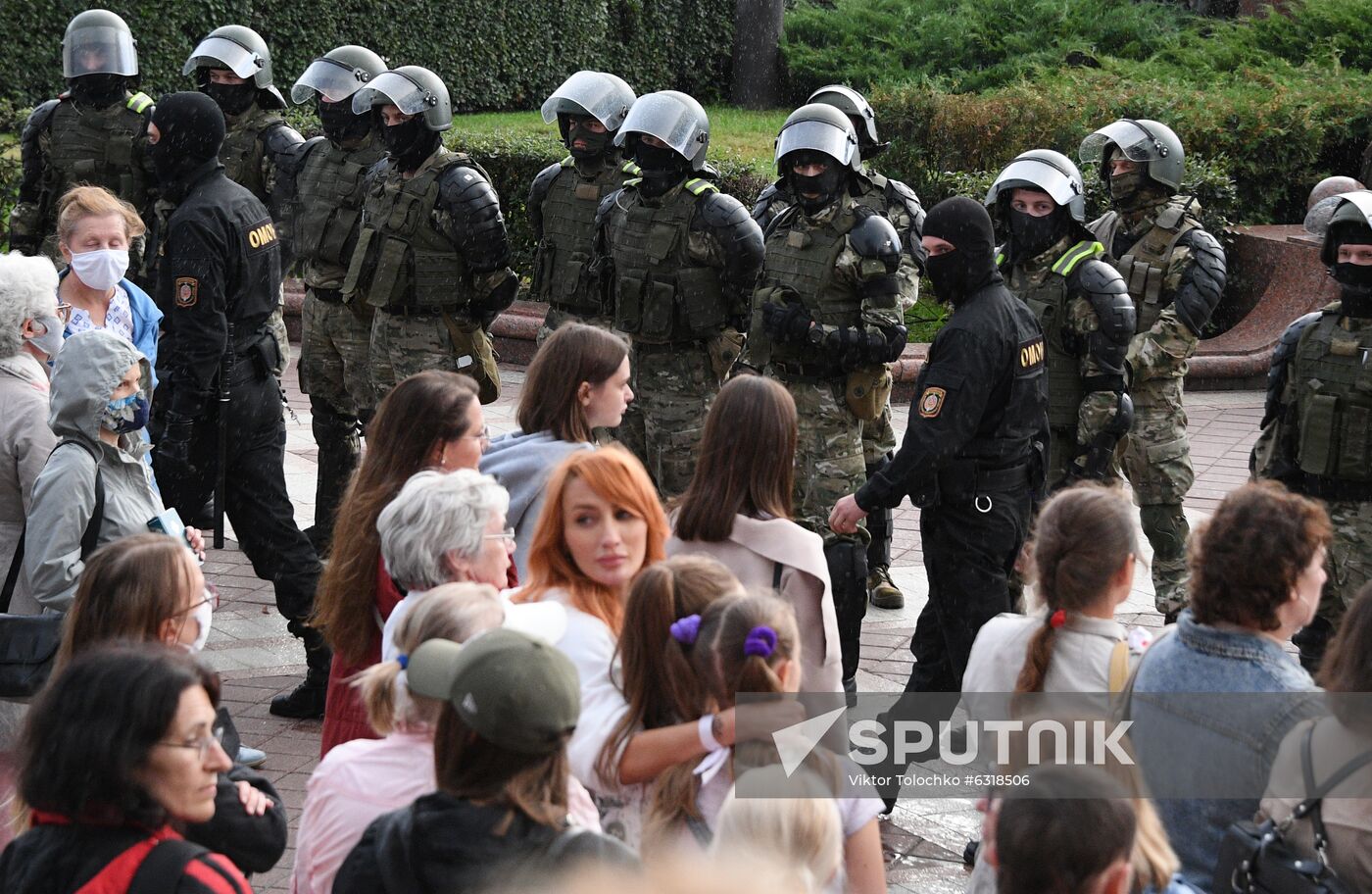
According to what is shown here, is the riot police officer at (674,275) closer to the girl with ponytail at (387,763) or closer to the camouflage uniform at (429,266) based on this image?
the camouflage uniform at (429,266)

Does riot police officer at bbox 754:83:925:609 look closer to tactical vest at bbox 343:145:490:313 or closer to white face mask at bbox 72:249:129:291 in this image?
tactical vest at bbox 343:145:490:313

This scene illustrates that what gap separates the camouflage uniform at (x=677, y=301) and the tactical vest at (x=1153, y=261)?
73.1 inches

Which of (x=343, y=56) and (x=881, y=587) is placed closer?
(x=881, y=587)

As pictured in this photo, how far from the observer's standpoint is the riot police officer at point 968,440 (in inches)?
207

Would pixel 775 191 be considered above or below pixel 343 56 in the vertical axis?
below

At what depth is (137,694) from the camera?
2.66 metres

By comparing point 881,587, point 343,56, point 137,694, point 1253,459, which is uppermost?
point 343,56

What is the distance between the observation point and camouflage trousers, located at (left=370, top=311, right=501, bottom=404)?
7852 mm

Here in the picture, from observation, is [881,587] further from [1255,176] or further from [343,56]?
[1255,176]

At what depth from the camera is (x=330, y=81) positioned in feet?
27.8

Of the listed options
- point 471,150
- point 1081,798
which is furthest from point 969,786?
point 471,150

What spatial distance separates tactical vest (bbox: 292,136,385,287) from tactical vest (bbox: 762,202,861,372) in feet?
7.93

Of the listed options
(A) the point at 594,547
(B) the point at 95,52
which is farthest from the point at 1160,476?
(B) the point at 95,52

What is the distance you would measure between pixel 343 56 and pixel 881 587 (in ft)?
13.0
